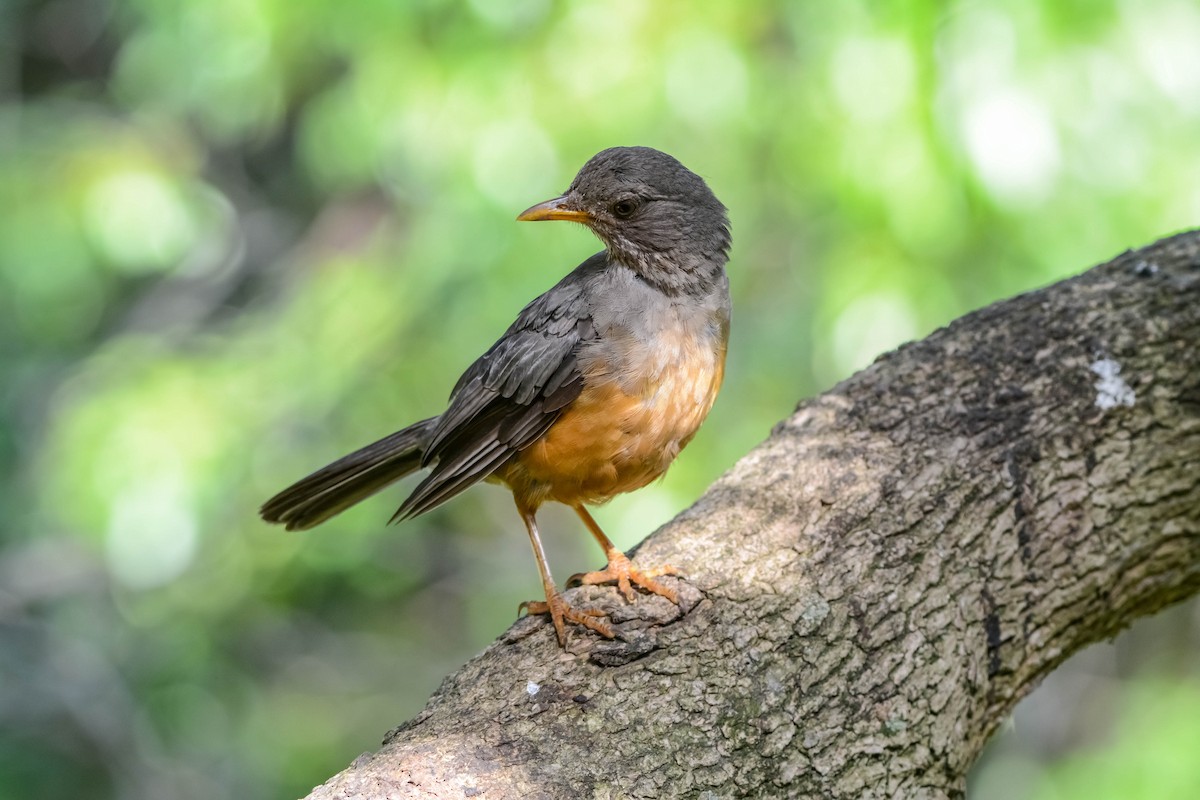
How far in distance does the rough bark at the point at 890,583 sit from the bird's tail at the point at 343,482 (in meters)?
1.26

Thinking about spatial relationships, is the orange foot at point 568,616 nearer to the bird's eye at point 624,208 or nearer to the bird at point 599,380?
the bird at point 599,380

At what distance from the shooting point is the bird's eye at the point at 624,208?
437cm

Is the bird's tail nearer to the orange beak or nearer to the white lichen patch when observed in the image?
the orange beak

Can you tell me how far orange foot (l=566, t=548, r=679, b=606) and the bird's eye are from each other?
1.31 meters

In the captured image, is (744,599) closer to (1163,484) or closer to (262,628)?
(1163,484)

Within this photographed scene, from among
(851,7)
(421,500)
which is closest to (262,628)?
(421,500)

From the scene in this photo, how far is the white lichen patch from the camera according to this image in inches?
163

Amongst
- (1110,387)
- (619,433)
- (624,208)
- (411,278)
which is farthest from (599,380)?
(411,278)

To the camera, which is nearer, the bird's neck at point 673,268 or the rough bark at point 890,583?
the rough bark at point 890,583

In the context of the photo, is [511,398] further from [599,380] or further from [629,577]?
[629,577]

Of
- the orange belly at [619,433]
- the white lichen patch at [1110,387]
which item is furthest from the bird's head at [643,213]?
the white lichen patch at [1110,387]

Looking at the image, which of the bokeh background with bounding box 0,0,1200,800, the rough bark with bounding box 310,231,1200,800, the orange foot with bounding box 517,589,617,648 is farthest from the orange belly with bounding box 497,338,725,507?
the bokeh background with bounding box 0,0,1200,800

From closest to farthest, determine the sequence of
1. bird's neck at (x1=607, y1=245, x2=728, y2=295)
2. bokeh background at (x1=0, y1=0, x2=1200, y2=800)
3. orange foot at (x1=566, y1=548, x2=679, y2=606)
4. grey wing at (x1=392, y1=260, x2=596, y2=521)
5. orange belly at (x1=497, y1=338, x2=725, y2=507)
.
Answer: orange foot at (x1=566, y1=548, x2=679, y2=606) → orange belly at (x1=497, y1=338, x2=725, y2=507) → grey wing at (x1=392, y1=260, x2=596, y2=521) → bird's neck at (x1=607, y1=245, x2=728, y2=295) → bokeh background at (x1=0, y1=0, x2=1200, y2=800)

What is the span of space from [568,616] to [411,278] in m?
3.77
